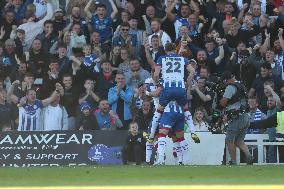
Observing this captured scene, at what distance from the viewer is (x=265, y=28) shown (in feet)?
68.6

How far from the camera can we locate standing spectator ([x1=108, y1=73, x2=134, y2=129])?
65.1 ft

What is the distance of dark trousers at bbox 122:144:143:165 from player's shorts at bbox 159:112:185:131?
4.62 ft

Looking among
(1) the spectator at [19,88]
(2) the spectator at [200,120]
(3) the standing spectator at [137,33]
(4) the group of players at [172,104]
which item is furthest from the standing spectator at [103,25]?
(4) the group of players at [172,104]

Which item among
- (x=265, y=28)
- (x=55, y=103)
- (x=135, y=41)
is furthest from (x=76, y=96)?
(x=265, y=28)

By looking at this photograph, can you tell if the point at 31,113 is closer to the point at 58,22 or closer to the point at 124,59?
the point at 124,59

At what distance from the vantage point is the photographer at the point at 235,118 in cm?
1695

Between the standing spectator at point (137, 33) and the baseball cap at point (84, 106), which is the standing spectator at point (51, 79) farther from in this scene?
the standing spectator at point (137, 33)

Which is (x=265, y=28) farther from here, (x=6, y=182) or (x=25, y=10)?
(x=6, y=182)

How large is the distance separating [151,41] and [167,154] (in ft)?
11.5

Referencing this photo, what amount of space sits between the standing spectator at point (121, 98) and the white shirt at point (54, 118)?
1181mm

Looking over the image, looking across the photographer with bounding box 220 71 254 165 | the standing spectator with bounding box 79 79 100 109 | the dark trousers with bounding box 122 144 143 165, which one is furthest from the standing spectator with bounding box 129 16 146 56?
the photographer with bounding box 220 71 254 165

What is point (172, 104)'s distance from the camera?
1670 cm

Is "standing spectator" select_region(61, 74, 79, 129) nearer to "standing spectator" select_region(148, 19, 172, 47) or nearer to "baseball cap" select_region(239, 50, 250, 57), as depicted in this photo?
"standing spectator" select_region(148, 19, 172, 47)

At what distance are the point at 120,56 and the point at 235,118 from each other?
4697mm
